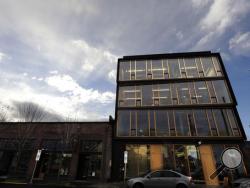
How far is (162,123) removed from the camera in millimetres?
21656

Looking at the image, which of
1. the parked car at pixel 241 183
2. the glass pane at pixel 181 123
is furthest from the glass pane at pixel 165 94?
the parked car at pixel 241 183

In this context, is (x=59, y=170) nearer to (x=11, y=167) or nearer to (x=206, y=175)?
(x=11, y=167)

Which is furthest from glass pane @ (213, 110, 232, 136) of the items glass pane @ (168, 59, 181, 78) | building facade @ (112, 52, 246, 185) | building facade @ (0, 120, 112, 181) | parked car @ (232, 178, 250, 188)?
building facade @ (0, 120, 112, 181)

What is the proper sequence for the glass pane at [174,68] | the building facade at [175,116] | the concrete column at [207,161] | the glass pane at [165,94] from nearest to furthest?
the concrete column at [207,161] → the building facade at [175,116] → the glass pane at [165,94] → the glass pane at [174,68]

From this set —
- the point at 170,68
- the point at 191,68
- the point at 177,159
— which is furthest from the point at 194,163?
the point at 170,68

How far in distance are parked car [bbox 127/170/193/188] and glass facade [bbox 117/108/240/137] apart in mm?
8607

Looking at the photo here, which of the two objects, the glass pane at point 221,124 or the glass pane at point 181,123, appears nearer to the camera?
the glass pane at point 221,124

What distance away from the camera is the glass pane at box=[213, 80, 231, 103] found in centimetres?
2204

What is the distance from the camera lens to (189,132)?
20719 mm

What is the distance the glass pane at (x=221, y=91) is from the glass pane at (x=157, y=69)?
7131mm

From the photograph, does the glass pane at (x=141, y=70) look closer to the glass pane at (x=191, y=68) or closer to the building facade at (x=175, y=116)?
the building facade at (x=175, y=116)

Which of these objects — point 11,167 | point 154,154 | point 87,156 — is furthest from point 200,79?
point 11,167

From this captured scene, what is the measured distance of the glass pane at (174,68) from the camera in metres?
24.9

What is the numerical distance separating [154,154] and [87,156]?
7.96 meters
